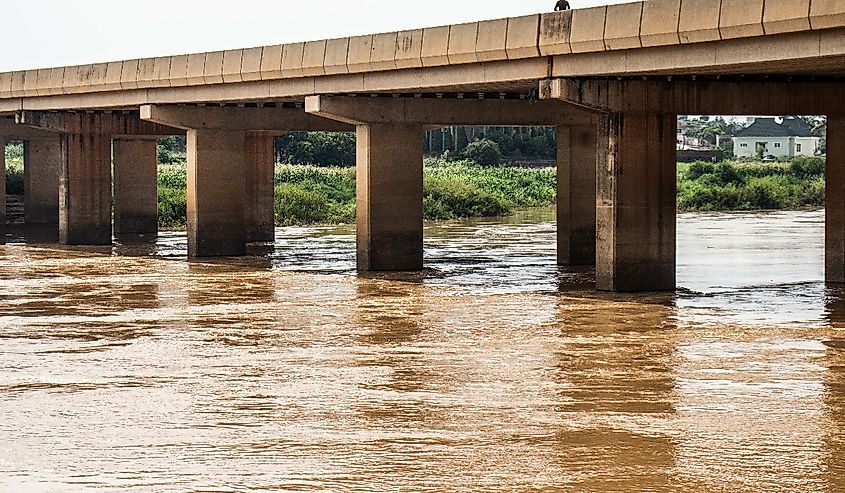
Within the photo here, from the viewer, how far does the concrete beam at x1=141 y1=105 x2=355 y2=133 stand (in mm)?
42719

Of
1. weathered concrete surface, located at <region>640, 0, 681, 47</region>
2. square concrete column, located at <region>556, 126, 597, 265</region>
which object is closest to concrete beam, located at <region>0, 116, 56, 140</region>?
square concrete column, located at <region>556, 126, 597, 265</region>

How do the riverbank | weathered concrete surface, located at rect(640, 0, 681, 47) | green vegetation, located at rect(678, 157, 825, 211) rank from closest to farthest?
weathered concrete surface, located at rect(640, 0, 681, 47) → the riverbank → green vegetation, located at rect(678, 157, 825, 211)

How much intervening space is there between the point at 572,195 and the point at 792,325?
47.5 ft

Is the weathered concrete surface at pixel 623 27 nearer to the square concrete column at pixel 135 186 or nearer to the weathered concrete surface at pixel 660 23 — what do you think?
the weathered concrete surface at pixel 660 23

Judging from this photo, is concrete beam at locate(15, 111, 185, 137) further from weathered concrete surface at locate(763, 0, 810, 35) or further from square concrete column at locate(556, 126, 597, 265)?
weathered concrete surface at locate(763, 0, 810, 35)

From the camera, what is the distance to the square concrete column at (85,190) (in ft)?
163

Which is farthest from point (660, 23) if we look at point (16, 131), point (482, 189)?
point (482, 189)

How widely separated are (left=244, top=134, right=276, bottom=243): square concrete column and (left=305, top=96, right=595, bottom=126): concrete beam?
14631 millimetres

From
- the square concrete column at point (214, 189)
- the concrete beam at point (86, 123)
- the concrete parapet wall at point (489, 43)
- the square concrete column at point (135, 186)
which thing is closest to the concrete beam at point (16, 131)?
the square concrete column at point (135, 186)

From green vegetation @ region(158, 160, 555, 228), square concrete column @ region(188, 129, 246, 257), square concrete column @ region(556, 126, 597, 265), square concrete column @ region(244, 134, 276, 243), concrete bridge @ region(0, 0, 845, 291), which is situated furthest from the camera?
green vegetation @ region(158, 160, 555, 228)

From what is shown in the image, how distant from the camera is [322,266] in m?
40.3

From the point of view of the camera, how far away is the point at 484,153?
10638 centimetres

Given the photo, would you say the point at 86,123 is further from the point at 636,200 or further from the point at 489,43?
the point at 636,200

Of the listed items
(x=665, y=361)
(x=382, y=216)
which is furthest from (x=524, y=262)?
(x=665, y=361)
